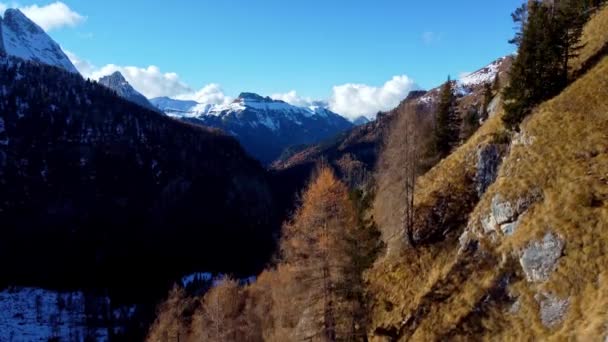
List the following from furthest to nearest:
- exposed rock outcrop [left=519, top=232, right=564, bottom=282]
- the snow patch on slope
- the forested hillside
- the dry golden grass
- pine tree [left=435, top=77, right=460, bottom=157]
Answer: the snow patch on slope < pine tree [left=435, top=77, right=460, bottom=157] < exposed rock outcrop [left=519, top=232, right=564, bottom=282] < the forested hillside < the dry golden grass

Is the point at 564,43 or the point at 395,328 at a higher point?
the point at 564,43

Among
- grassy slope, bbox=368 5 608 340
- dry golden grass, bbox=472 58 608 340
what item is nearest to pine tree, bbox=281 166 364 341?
grassy slope, bbox=368 5 608 340

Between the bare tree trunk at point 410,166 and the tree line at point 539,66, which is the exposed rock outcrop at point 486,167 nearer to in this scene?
the tree line at point 539,66

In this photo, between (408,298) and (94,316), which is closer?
(408,298)

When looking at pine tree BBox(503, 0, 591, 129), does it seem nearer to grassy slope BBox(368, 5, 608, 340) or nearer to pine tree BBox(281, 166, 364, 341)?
grassy slope BBox(368, 5, 608, 340)

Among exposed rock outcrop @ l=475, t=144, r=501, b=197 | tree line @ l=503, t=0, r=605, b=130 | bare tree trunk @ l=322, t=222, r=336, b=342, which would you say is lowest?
bare tree trunk @ l=322, t=222, r=336, b=342

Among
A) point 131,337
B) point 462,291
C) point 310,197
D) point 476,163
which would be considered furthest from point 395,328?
point 131,337

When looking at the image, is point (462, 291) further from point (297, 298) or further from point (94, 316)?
point (94, 316)
